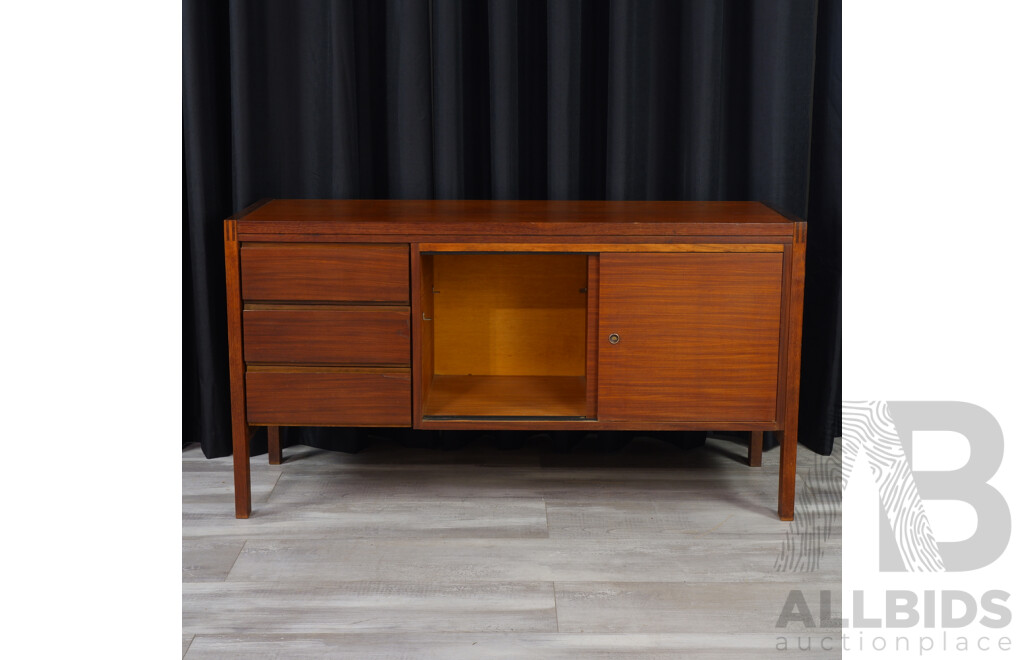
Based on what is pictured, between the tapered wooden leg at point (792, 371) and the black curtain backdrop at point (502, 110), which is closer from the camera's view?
the tapered wooden leg at point (792, 371)

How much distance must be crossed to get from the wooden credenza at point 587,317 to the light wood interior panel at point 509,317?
26 centimetres

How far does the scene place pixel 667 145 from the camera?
239 cm

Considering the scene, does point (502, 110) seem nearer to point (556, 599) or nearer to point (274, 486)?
point (274, 486)

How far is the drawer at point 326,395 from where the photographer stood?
78.9 inches

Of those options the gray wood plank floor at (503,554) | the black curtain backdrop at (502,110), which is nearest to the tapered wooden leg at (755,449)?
the gray wood plank floor at (503,554)

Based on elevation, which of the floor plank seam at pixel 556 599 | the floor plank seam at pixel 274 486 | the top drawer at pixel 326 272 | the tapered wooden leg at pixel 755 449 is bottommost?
the floor plank seam at pixel 556 599

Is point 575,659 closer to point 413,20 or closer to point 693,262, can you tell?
point 693,262

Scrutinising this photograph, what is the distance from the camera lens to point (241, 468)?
2039 mm

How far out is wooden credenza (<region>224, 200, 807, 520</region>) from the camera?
1.93 metres

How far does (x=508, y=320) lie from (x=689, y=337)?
1.88ft

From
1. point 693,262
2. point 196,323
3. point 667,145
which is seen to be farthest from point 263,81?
point 693,262

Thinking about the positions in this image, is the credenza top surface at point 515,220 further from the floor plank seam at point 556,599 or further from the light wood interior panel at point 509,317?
the floor plank seam at point 556,599

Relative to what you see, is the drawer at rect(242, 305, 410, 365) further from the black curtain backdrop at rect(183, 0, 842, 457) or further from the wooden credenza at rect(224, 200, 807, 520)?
the black curtain backdrop at rect(183, 0, 842, 457)

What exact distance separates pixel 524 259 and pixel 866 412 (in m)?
1.01
